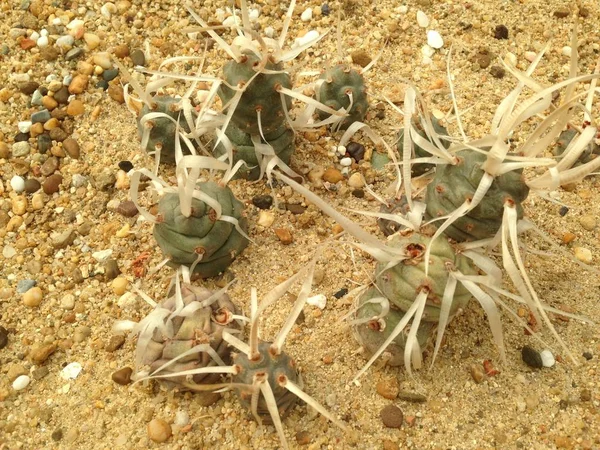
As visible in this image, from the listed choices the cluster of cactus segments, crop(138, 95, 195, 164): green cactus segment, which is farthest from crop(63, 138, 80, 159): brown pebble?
the cluster of cactus segments

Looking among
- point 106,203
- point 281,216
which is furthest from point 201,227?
point 106,203

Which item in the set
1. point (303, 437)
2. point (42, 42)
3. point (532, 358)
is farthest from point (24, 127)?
point (532, 358)

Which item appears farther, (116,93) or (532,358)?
(116,93)

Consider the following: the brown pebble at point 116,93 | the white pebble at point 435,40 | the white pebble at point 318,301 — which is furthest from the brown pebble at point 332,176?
the brown pebble at point 116,93

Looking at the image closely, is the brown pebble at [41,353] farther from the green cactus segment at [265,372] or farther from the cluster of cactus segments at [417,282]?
the cluster of cactus segments at [417,282]

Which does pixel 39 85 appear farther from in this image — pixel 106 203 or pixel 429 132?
pixel 429 132

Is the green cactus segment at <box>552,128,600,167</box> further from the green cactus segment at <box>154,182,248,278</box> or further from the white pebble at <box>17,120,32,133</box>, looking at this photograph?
the white pebble at <box>17,120,32,133</box>

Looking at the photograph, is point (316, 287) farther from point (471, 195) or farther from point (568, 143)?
point (568, 143)
